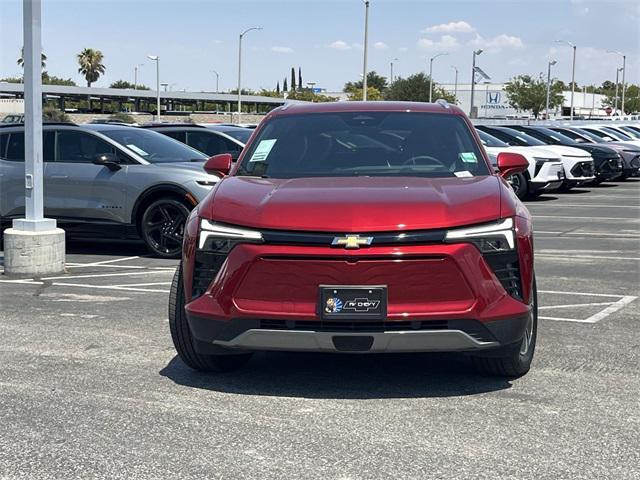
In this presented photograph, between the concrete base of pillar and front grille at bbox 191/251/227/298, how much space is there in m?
5.01

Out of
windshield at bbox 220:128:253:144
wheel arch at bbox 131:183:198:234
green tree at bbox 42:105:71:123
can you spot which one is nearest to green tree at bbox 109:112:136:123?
green tree at bbox 42:105:71:123

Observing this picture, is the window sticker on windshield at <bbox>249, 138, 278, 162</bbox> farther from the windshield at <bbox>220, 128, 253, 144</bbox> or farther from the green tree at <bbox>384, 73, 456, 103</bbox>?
the green tree at <bbox>384, 73, 456, 103</bbox>

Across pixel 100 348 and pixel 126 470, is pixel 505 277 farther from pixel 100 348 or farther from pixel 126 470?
pixel 100 348

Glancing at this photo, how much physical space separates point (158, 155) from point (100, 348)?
5.78 metres

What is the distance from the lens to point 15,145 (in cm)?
1220

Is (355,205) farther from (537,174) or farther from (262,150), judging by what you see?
(537,174)

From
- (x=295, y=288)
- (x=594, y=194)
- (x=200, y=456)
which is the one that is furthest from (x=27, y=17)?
(x=594, y=194)

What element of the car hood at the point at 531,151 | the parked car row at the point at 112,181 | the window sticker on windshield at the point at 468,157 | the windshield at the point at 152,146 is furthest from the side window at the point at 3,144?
the car hood at the point at 531,151

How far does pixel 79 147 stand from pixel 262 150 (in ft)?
20.0

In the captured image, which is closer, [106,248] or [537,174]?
[106,248]

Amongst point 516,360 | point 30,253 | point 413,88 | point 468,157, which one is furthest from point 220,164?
point 413,88

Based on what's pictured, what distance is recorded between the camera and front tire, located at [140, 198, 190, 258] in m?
11.0

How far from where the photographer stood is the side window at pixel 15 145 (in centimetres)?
1216

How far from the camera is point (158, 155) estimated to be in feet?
38.9
